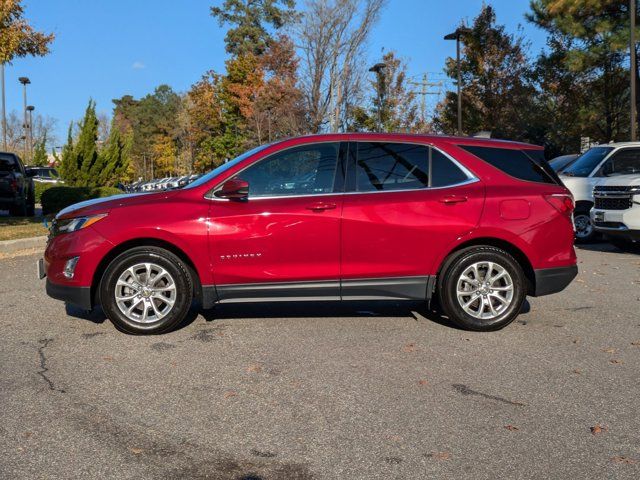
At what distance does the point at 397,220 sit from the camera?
596 centimetres

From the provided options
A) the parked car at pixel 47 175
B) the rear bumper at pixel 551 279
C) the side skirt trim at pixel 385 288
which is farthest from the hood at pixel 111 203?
the parked car at pixel 47 175

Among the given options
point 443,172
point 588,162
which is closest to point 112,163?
point 588,162

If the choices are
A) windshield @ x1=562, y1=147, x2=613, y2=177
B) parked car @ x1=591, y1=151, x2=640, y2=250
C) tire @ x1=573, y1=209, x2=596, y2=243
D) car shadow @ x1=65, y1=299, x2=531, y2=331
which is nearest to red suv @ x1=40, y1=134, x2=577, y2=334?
car shadow @ x1=65, y1=299, x2=531, y2=331

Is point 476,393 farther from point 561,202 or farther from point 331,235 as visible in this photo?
point 561,202

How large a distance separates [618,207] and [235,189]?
860cm

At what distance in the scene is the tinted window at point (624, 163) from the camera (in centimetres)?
1328

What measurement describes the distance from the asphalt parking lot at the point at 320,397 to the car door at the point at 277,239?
1.54 ft

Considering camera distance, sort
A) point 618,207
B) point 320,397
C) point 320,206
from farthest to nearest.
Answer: point 618,207
point 320,206
point 320,397

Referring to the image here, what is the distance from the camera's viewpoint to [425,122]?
36812 millimetres

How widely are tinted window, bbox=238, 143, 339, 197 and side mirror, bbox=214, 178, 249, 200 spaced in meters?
0.14

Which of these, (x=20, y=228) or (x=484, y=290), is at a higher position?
(x=20, y=228)

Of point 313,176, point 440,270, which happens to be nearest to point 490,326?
point 440,270

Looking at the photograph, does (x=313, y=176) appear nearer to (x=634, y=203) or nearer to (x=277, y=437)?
(x=277, y=437)

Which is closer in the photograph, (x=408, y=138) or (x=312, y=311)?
(x=408, y=138)
